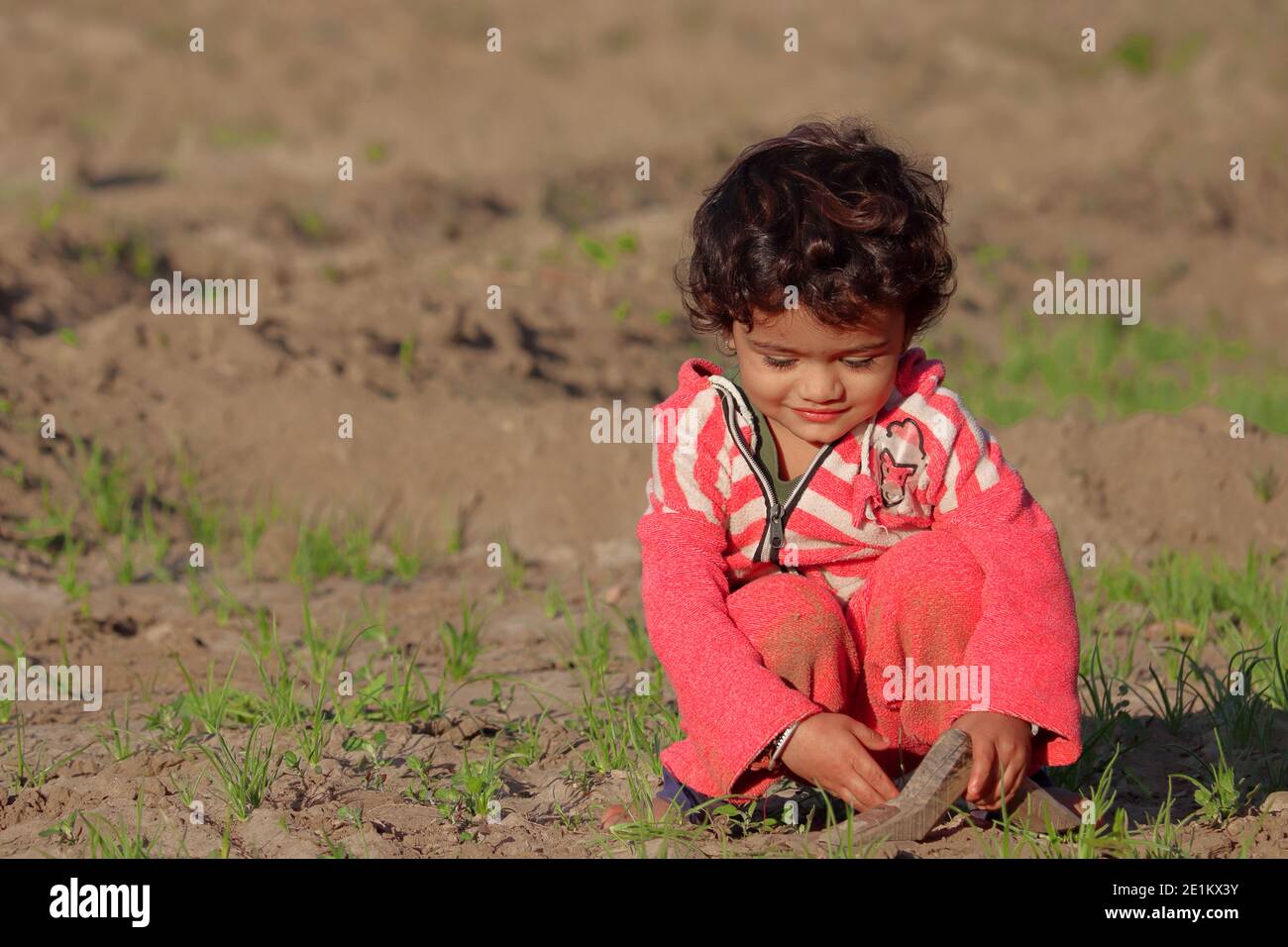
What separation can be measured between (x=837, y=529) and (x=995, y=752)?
0.47m

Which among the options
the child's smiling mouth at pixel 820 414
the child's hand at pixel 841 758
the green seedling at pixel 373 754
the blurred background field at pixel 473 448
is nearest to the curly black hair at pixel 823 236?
the child's smiling mouth at pixel 820 414

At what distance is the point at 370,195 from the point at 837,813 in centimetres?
633

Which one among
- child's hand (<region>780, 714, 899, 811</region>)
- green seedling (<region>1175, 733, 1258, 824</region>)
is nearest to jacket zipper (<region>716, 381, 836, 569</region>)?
child's hand (<region>780, 714, 899, 811</region>)

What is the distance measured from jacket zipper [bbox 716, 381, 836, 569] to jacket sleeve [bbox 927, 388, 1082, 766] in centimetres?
20

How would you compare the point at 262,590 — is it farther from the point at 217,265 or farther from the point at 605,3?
the point at 605,3

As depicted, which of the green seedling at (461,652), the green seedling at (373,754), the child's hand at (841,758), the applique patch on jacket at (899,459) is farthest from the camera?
the green seedling at (461,652)

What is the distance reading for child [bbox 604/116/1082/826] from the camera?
2377 millimetres

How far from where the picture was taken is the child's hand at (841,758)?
2.31m

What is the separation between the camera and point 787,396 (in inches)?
97.3

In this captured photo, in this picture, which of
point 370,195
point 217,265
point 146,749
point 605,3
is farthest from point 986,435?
point 605,3

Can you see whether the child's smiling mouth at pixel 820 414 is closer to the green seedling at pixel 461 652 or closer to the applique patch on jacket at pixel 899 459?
the applique patch on jacket at pixel 899 459

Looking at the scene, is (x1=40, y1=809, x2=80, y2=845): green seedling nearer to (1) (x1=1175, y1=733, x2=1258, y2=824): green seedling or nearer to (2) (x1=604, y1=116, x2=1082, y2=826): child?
(2) (x1=604, y1=116, x2=1082, y2=826): child

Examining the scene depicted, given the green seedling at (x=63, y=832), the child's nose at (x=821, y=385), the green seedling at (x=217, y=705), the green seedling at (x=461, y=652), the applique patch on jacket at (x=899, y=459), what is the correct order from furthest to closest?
the green seedling at (x=461, y=652)
the green seedling at (x=217, y=705)
the green seedling at (x=63, y=832)
the applique patch on jacket at (x=899, y=459)
the child's nose at (x=821, y=385)

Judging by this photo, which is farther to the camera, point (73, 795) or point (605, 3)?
point (605, 3)
